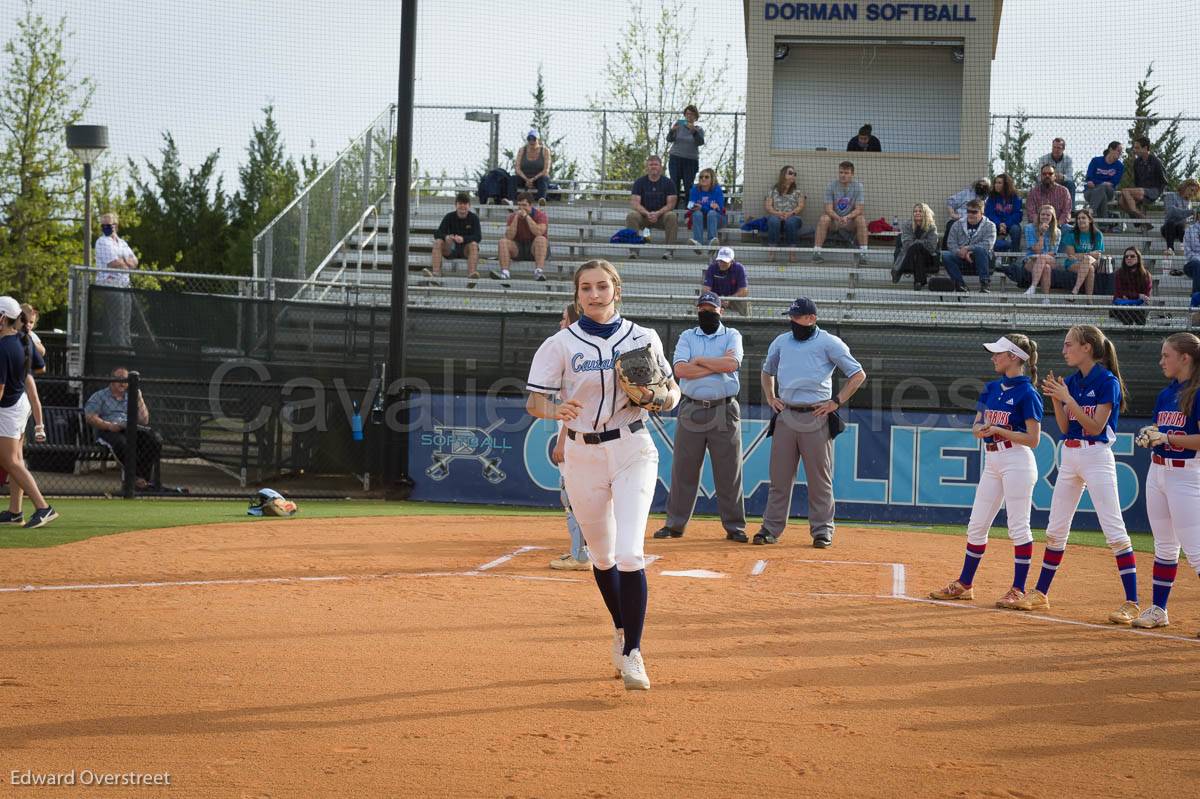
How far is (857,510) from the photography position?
14844 millimetres

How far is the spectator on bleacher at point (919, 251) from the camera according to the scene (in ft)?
60.8

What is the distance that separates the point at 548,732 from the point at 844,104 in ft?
66.9

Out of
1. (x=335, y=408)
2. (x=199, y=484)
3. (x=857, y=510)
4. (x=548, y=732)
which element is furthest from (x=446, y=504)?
(x=548, y=732)

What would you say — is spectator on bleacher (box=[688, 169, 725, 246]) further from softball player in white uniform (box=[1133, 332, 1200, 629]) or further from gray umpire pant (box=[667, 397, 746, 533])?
softball player in white uniform (box=[1133, 332, 1200, 629])

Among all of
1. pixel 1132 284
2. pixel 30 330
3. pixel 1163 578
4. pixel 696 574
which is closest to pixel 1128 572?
pixel 1163 578

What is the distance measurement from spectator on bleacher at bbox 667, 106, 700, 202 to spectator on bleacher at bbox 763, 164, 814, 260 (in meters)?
1.65

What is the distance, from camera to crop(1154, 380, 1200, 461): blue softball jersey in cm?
749

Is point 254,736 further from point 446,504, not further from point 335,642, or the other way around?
point 446,504

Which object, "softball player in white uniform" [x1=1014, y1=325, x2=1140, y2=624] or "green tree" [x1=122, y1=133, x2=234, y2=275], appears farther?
"green tree" [x1=122, y1=133, x2=234, y2=275]

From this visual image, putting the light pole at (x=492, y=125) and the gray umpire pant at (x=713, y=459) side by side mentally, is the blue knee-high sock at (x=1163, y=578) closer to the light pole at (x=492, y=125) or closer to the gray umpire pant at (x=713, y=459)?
the gray umpire pant at (x=713, y=459)

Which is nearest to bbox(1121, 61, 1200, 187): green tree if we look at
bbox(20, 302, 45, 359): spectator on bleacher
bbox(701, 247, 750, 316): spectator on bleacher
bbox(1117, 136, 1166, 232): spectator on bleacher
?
bbox(1117, 136, 1166, 232): spectator on bleacher

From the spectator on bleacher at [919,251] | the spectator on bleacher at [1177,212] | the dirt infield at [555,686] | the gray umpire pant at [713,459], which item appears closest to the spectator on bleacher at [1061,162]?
the spectator on bleacher at [1177,212]

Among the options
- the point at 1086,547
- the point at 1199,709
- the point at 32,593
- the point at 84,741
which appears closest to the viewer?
the point at 84,741

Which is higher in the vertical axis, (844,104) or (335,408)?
(844,104)
